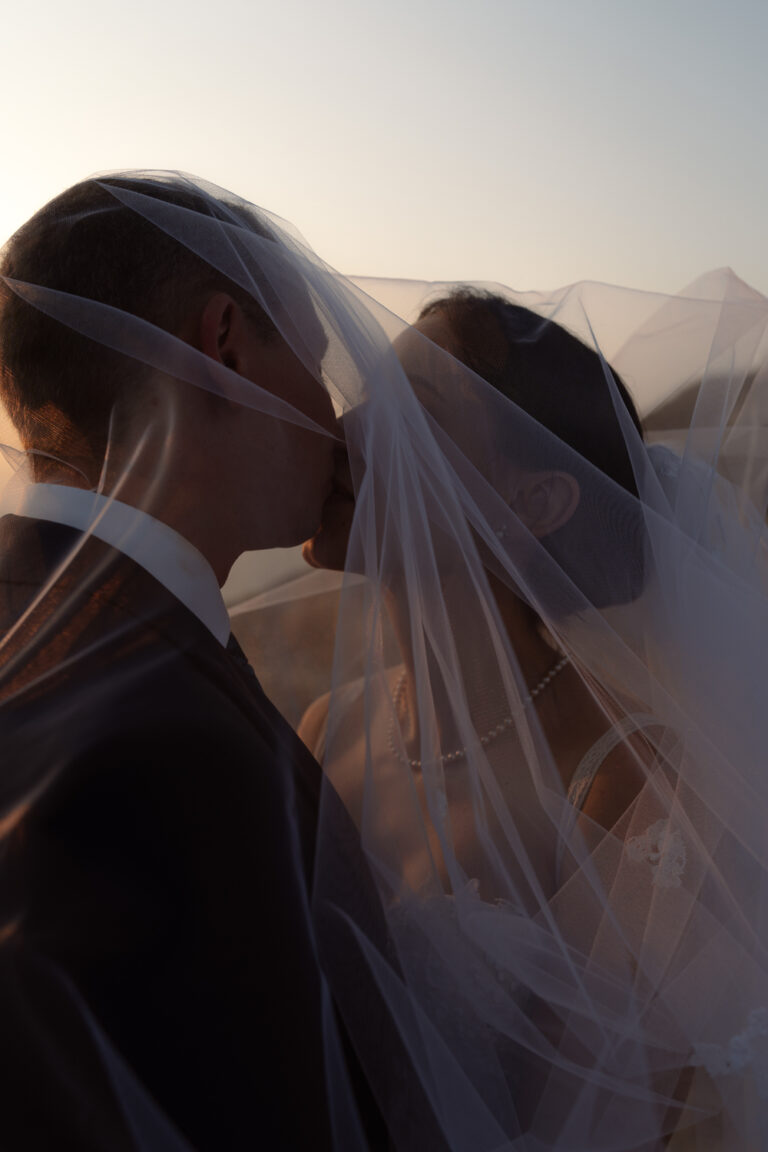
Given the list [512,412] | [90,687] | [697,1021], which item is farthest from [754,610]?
[90,687]

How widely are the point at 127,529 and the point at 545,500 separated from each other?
0.68m

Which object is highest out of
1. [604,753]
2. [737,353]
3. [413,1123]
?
[737,353]

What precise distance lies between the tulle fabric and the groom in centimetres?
2

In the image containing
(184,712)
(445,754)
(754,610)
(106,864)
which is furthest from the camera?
(754,610)

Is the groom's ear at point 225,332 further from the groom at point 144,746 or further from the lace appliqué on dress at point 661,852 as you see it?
the lace appliqué on dress at point 661,852

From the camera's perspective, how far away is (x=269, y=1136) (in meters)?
1.06

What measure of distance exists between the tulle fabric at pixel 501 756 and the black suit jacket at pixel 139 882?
1.0 inches

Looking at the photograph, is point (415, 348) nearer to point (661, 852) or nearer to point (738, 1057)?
point (661, 852)

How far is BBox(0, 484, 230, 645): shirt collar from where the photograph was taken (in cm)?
125

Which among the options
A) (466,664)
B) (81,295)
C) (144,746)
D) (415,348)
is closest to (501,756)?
(466,664)

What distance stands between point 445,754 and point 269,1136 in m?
0.54

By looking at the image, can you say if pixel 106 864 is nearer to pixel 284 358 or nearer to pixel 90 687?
pixel 90 687

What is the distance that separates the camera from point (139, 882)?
3.47 ft

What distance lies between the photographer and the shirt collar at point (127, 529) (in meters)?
1.25
